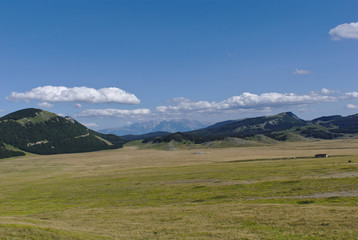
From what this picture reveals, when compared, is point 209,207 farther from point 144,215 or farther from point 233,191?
point 233,191

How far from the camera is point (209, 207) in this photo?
4472cm

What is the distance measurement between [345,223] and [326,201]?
608 inches

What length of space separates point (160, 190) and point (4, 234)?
44202 millimetres

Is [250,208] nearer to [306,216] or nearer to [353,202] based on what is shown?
[306,216]

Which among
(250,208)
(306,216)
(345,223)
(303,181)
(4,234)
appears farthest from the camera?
(303,181)

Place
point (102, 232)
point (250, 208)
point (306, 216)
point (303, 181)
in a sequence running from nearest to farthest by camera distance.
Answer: point (102, 232) < point (306, 216) < point (250, 208) < point (303, 181)

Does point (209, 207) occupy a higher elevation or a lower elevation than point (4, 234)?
lower

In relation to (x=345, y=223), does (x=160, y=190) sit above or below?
below

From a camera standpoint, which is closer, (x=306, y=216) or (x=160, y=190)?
(x=306, y=216)

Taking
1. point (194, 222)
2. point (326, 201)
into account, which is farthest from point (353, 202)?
point (194, 222)

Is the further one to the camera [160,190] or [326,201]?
[160,190]

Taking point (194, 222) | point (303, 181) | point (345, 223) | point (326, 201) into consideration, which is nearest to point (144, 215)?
point (194, 222)

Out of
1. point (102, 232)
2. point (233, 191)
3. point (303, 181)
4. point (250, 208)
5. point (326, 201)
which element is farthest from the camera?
point (303, 181)

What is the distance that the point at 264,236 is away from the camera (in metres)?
27.2
